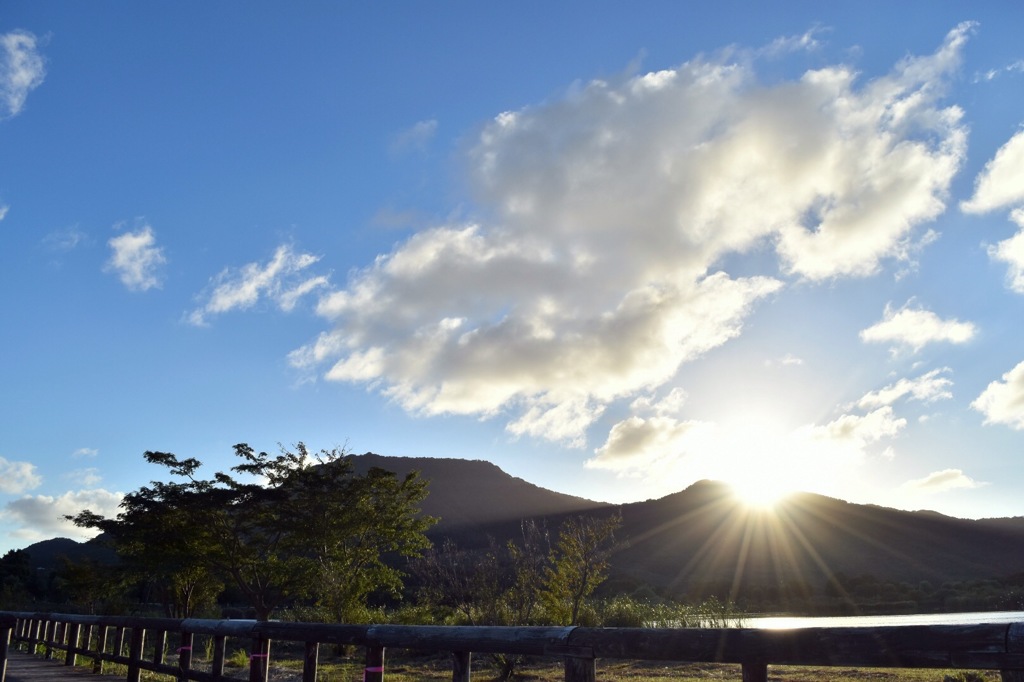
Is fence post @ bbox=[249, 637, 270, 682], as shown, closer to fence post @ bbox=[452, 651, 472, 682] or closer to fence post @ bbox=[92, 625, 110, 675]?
fence post @ bbox=[452, 651, 472, 682]

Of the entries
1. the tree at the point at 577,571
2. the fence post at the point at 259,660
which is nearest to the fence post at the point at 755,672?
the fence post at the point at 259,660

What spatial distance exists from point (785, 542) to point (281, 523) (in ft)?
209

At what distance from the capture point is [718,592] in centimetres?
5516

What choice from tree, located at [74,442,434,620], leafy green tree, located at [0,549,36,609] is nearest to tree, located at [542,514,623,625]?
tree, located at [74,442,434,620]

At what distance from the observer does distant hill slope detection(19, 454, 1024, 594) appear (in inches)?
2544

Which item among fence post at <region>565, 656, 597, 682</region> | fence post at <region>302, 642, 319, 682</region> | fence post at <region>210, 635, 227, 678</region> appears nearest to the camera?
fence post at <region>565, 656, 597, 682</region>

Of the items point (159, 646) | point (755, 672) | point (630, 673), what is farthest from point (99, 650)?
point (755, 672)

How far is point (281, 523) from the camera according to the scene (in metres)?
26.0

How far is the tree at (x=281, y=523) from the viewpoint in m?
25.0

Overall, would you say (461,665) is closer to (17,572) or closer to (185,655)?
(185,655)

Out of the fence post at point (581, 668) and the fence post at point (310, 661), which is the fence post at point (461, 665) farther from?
the fence post at point (310, 661)

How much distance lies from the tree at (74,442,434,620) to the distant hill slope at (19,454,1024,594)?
24.3 meters

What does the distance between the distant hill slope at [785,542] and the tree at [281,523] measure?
2435cm

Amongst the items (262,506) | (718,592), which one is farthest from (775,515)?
(262,506)
